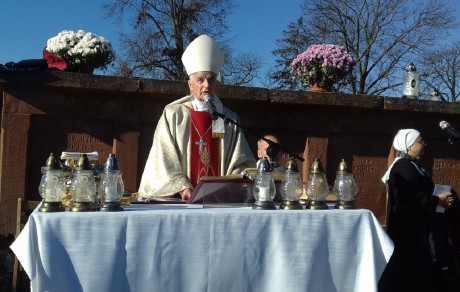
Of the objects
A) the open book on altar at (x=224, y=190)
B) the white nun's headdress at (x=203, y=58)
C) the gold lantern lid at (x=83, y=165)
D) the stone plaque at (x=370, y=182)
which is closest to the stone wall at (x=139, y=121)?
the stone plaque at (x=370, y=182)

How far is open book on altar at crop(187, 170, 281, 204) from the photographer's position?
3.59 meters

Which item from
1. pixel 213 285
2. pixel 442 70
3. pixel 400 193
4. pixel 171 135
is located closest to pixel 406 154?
pixel 400 193

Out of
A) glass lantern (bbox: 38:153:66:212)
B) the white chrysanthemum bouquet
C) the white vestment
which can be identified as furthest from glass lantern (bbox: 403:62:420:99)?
glass lantern (bbox: 38:153:66:212)

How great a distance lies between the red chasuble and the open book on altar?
106cm

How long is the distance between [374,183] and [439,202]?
156 centimetres

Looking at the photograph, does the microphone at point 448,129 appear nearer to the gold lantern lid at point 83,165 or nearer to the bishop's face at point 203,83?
the bishop's face at point 203,83

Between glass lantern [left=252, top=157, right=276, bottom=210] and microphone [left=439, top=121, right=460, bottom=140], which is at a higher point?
microphone [left=439, top=121, right=460, bottom=140]

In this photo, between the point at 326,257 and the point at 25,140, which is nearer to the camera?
the point at 326,257

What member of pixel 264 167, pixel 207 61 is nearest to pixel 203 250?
pixel 264 167

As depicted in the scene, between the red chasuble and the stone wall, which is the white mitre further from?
the stone wall

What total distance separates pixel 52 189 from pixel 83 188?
160 mm

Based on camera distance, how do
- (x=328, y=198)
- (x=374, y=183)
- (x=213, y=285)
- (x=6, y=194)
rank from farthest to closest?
1. (x=374, y=183)
2. (x=6, y=194)
3. (x=328, y=198)
4. (x=213, y=285)

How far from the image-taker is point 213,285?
3213 millimetres

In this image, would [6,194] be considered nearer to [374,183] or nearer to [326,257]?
[326,257]
